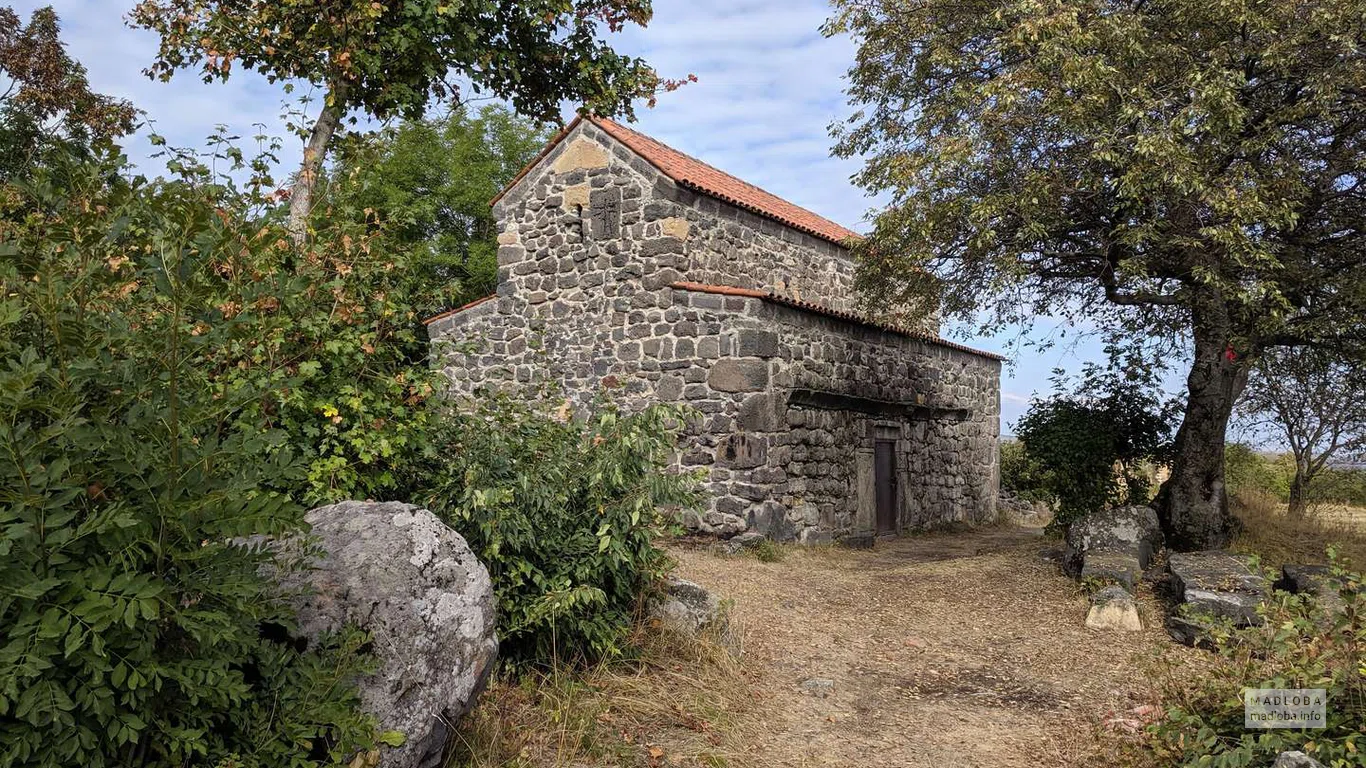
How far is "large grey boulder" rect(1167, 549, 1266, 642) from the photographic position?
22.5 feet

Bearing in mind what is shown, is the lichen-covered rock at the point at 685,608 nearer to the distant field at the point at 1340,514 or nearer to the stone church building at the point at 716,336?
the stone church building at the point at 716,336

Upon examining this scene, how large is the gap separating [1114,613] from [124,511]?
777 cm

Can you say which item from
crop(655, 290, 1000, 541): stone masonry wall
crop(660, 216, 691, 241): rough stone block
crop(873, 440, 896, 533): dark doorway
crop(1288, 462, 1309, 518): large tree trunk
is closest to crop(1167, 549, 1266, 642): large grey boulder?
crop(655, 290, 1000, 541): stone masonry wall

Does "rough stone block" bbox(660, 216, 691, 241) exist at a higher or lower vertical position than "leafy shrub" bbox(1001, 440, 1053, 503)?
higher

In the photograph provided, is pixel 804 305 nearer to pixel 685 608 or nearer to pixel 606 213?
pixel 606 213

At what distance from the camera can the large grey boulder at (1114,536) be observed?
29.6ft

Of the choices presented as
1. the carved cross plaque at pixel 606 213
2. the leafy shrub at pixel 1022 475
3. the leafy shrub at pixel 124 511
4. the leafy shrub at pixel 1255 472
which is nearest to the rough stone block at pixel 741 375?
the carved cross plaque at pixel 606 213

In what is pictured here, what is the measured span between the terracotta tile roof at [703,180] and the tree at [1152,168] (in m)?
2.76

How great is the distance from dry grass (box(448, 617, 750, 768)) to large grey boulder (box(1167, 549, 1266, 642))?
3.81m

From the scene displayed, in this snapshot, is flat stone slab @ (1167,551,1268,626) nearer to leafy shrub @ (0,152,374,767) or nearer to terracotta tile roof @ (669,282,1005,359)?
terracotta tile roof @ (669,282,1005,359)

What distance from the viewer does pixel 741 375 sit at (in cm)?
1136

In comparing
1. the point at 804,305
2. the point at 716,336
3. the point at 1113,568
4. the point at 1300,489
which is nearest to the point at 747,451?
the point at 716,336

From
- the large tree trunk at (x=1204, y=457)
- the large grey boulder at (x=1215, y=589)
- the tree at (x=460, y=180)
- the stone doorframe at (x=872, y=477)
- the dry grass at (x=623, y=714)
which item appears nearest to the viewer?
the dry grass at (x=623, y=714)

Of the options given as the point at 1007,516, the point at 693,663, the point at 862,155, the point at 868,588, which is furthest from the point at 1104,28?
the point at 1007,516
